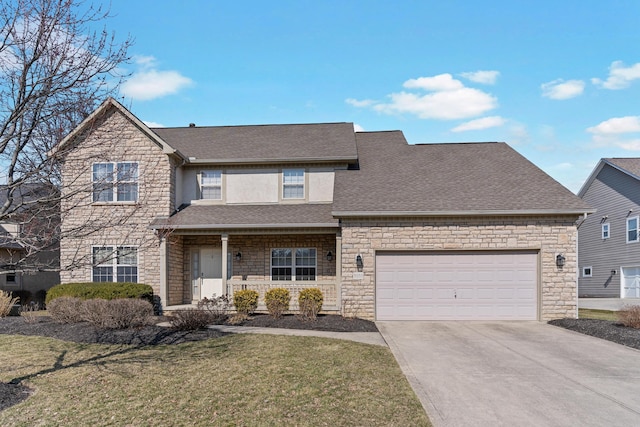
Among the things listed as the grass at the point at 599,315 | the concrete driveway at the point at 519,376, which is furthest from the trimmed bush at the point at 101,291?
the grass at the point at 599,315

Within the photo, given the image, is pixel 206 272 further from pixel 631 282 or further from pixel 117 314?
pixel 631 282

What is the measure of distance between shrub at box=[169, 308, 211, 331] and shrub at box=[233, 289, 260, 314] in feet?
9.27

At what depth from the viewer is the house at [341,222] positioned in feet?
44.4

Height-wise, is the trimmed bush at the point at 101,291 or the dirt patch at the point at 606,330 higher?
the trimmed bush at the point at 101,291

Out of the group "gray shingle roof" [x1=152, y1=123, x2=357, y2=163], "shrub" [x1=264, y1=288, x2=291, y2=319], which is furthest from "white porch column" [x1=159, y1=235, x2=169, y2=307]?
"shrub" [x1=264, y1=288, x2=291, y2=319]

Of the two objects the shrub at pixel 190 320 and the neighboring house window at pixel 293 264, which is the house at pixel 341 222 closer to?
the neighboring house window at pixel 293 264

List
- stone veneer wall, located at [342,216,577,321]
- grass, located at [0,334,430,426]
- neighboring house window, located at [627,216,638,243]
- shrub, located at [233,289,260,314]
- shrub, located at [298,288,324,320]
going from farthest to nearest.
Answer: neighboring house window, located at [627,216,638,243]
shrub, located at [233,289,260,314]
stone veneer wall, located at [342,216,577,321]
shrub, located at [298,288,324,320]
grass, located at [0,334,430,426]

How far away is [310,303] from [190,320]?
364cm

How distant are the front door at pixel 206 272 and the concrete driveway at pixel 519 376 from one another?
768cm

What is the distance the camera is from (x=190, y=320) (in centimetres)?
1102

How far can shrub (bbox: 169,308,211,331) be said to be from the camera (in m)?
11.0

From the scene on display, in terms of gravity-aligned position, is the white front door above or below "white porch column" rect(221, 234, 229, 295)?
below

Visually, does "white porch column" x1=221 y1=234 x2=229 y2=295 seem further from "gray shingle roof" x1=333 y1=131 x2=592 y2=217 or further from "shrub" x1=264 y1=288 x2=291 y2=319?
"gray shingle roof" x1=333 y1=131 x2=592 y2=217

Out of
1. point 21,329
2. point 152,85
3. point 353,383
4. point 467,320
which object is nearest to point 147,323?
point 21,329
